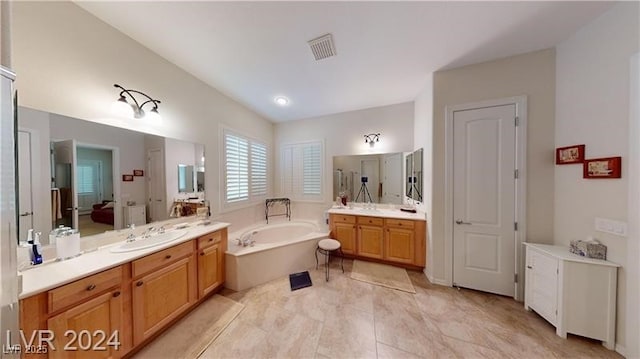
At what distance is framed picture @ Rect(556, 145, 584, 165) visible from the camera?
1828 millimetres

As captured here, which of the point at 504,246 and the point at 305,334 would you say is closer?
the point at 305,334

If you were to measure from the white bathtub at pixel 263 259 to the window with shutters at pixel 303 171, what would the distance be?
0.96m

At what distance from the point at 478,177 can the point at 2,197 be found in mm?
3398

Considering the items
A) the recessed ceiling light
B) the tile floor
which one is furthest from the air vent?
the tile floor

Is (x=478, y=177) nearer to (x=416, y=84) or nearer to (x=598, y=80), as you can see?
(x=598, y=80)

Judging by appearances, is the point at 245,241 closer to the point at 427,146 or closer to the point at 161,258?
the point at 161,258

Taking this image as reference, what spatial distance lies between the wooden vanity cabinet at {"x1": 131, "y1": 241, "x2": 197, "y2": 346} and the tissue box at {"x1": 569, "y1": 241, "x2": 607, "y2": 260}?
12.1 ft

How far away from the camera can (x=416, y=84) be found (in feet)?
9.16

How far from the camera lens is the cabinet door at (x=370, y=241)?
3.05 metres

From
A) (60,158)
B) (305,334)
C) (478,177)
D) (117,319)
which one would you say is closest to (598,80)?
(478,177)

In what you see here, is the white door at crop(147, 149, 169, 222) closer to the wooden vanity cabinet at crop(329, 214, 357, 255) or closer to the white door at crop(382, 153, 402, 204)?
the wooden vanity cabinet at crop(329, 214, 357, 255)

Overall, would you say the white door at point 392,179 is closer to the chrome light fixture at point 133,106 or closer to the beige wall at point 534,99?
the beige wall at point 534,99

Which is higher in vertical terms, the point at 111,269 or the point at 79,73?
the point at 79,73

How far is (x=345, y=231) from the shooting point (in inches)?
129
